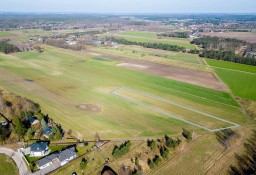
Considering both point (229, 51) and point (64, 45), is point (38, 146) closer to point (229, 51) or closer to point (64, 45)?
point (64, 45)

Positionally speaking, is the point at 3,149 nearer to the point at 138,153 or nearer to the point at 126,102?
the point at 138,153

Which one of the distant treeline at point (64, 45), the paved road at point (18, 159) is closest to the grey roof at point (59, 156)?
the paved road at point (18, 159)

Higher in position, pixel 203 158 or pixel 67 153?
pixel 67 153

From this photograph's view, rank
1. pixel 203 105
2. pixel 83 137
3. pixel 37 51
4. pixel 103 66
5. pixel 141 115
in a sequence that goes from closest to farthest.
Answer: pixel 83 137
pixel 141 115
pixel 203 105
pixel 103 66
pixel 37 51

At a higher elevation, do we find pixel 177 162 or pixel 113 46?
pixel 113 46

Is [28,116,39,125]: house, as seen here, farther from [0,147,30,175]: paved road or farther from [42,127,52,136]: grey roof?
[0,147,30,175]: paved road

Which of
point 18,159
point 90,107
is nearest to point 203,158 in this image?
point 90,107

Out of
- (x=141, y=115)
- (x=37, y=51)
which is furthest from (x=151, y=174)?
(x=37, y=51)

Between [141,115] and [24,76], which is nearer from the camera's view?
[141,115]
